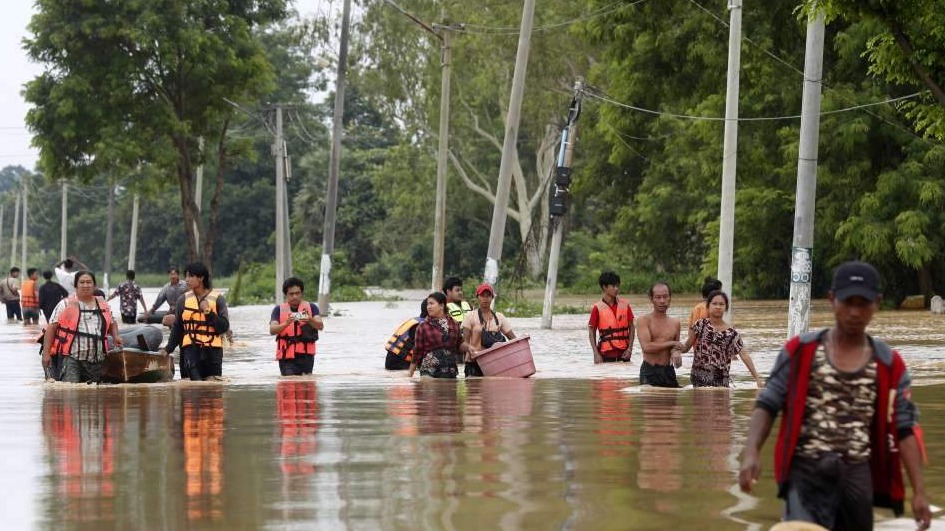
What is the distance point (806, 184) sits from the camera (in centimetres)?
2750

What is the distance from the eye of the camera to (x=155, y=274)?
132m

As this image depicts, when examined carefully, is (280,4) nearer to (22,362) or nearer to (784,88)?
(784,88)

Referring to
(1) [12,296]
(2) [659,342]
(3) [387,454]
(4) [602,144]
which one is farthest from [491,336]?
(4) [602,144]

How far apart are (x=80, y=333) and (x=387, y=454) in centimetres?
749

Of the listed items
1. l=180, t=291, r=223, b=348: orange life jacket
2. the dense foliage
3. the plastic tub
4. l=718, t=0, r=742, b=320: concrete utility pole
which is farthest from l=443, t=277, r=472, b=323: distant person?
l=718, t=0, r=742, b=320: concrete utility pole

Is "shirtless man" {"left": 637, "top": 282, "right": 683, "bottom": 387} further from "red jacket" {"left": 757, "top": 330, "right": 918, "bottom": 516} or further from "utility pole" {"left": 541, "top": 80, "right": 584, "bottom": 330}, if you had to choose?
"utility pole" {"left": 541, "top": 80, "right": 584, "bottom": 330}

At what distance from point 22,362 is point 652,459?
60.1ft

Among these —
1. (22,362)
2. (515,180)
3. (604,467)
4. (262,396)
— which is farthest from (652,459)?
(515,180)

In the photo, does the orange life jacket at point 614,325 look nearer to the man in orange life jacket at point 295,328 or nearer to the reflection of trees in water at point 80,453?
the man in orange life jacket at point 295,328

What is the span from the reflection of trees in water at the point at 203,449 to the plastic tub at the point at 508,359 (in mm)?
3155

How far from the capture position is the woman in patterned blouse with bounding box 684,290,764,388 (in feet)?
57.8

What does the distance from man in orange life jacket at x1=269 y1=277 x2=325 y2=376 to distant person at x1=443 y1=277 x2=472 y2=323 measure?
5.90ft

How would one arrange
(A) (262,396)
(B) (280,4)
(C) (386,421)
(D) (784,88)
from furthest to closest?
(B) (280,4) < (D) (784,88) < (A) (262,396) < (C) (386,421)

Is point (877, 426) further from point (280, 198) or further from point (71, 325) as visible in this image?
point (280, 198)
